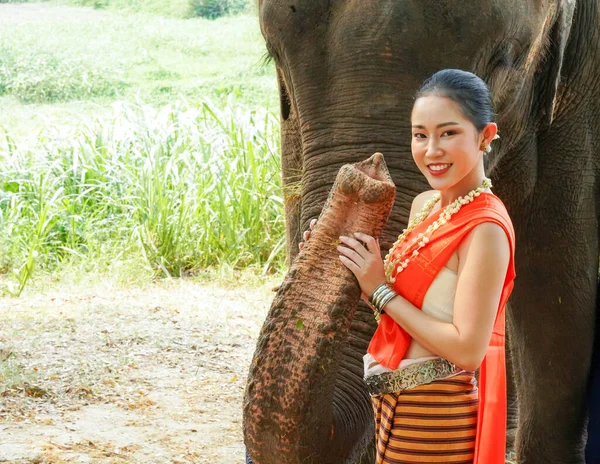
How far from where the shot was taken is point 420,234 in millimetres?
Result: 2398

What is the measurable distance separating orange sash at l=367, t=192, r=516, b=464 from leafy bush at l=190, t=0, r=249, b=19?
1455cm

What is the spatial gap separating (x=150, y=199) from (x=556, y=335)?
18.6 ft

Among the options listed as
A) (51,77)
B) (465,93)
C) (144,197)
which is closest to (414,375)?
(465,93)

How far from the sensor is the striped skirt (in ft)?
7.77

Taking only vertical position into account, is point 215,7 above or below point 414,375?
below

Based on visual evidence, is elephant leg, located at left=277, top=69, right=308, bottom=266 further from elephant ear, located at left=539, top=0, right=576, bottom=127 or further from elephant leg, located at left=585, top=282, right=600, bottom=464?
elephant leg, located at left=585, top=282, right=600, bottom=464

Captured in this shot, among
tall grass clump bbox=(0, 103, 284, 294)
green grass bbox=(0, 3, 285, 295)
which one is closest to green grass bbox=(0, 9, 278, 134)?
green grass bbox=(0, 3, 285, 295)

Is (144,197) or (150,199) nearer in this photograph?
(150,199)

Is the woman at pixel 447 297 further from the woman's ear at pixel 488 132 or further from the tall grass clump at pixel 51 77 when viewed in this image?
the tall grass clump at pixel 51 77

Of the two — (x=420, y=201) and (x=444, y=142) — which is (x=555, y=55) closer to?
(x=420, y=201)

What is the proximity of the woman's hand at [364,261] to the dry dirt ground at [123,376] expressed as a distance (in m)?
2.40

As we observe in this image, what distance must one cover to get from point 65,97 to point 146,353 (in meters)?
9.59

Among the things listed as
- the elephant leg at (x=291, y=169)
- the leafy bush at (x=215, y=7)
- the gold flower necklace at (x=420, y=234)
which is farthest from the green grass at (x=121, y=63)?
the gold flower necklace at (x=420, y=234)

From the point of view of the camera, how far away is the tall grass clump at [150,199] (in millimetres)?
9398
